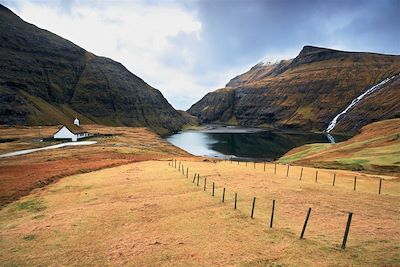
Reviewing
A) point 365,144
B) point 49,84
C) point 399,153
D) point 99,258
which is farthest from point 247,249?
point 49,84

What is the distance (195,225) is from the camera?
882 inches

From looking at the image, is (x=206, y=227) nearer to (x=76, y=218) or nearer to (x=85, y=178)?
(x=76, y=218)

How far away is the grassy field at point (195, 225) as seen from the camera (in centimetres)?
1705

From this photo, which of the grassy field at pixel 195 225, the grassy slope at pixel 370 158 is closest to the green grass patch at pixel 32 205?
the grassy field at pixel 195 225

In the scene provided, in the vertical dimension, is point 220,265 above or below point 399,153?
below

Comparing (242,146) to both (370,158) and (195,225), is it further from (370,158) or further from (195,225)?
(195,225)

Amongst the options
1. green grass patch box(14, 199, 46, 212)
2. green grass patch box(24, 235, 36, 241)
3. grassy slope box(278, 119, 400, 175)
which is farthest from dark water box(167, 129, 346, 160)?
A: green grass patch box(24, 235, 36, 241)

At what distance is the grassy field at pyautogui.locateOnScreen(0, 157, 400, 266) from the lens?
17.0 metres

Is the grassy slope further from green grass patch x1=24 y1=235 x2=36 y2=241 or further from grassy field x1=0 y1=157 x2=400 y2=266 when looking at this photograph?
green grass patch x1=24 y1=235 x2=36 y2=241

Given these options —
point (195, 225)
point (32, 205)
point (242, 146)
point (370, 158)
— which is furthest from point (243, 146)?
point (195, 225)

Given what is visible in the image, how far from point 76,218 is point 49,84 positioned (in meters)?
194

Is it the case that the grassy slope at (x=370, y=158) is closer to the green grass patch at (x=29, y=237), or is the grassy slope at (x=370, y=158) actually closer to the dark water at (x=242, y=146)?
the dark water at (x=242, y=146)

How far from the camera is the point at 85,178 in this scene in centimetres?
4219

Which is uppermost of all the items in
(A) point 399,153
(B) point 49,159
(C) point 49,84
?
(C) point 49,84
